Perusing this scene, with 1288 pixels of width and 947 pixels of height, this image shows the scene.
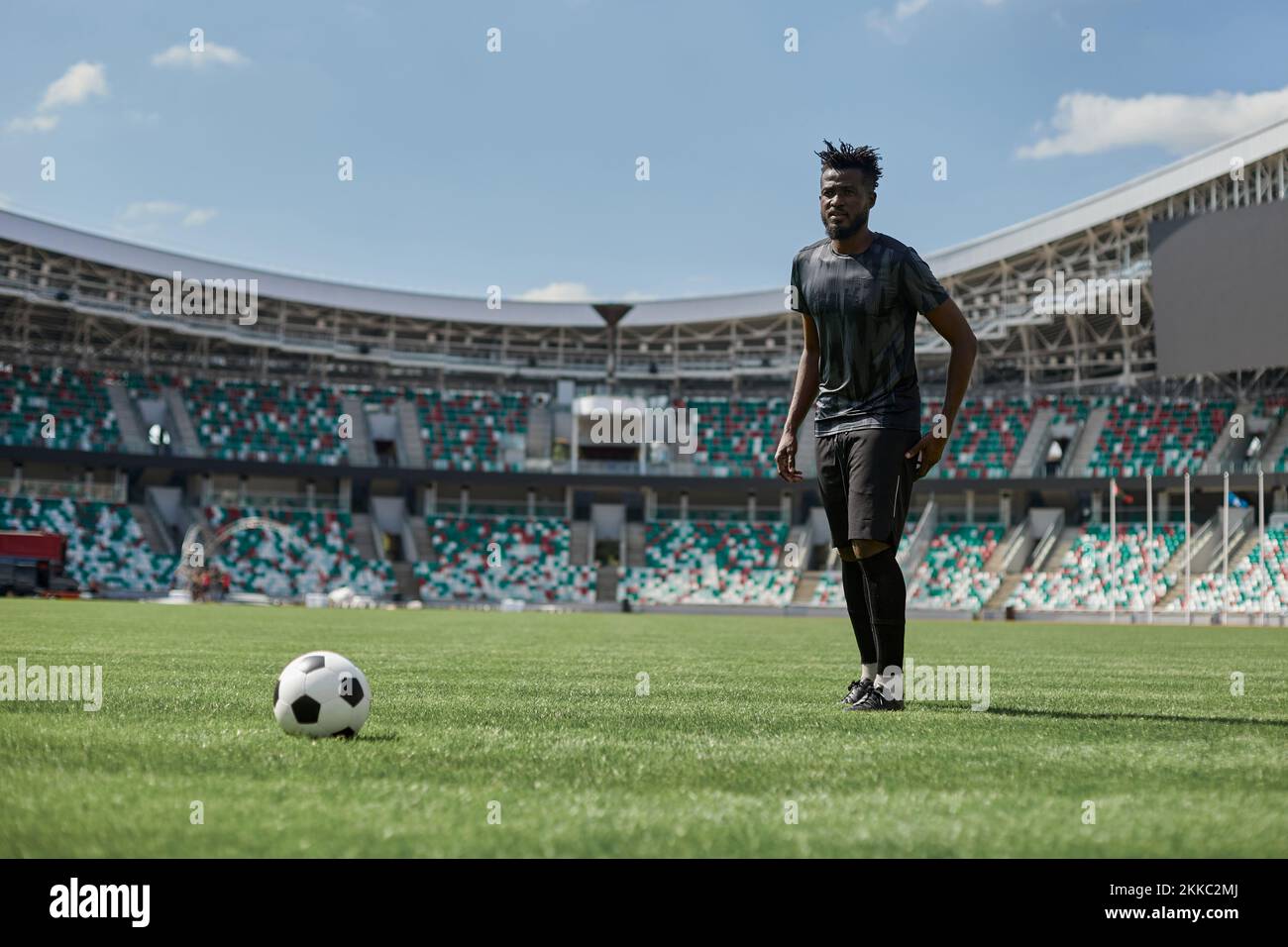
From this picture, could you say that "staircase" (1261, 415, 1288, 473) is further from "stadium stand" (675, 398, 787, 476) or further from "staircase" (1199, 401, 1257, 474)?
"stadium stand" (675, 398, 787, 476)

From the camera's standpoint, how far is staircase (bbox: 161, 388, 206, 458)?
164 ft

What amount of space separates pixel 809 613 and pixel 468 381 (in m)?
23.4

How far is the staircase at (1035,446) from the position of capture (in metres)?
49.3

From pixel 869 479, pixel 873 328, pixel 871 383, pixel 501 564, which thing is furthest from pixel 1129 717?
pixel 501 564

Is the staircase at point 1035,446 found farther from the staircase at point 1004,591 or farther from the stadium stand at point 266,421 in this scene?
the stadium stand at point 266,421

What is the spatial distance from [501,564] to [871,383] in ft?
151

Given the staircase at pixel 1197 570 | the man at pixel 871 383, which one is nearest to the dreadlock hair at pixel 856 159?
the man at pixel 871 383

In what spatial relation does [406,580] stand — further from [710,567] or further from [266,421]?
[710,567]

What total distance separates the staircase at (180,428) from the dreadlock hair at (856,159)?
47.1m

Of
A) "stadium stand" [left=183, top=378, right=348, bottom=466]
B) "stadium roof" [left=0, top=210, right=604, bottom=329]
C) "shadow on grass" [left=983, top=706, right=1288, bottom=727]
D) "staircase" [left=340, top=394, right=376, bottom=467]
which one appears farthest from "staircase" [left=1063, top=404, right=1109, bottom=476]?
"shadow on grass" [left=983, top=706, right=1288, bottom=727]

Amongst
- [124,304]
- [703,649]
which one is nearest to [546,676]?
[703,649]

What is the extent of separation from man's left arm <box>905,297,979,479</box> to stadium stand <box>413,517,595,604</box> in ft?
143

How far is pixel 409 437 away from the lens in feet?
180

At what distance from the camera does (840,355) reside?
6.23m
